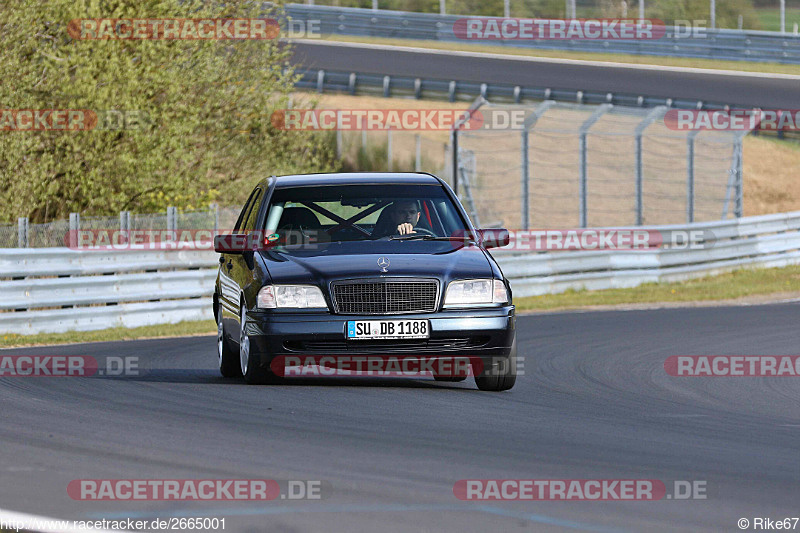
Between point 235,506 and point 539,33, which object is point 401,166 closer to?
point 539,33

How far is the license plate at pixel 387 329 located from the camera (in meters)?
9.62

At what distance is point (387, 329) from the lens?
31.6ft

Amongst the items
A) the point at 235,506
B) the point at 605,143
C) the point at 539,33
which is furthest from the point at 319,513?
the point at 539,33

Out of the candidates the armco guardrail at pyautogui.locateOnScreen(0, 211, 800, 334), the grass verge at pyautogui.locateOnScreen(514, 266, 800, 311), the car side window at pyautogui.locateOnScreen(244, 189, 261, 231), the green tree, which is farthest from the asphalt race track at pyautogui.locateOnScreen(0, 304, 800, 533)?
the green tree

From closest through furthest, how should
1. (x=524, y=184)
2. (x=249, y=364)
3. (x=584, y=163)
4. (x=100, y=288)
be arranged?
(x=249, y=364)
(x=100, y=288)
(x=524, y=184)
(x=584, y=163)

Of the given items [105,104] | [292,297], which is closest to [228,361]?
[292,297]

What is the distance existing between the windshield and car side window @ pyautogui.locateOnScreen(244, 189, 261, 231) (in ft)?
0.94

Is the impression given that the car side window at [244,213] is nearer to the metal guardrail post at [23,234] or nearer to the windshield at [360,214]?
the windshield at [360,214]

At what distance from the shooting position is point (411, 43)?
49.5 metres

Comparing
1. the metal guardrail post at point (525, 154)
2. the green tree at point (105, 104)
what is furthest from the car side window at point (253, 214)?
the metal guardrail post at point (525, 154)

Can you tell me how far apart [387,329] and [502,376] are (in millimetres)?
1057

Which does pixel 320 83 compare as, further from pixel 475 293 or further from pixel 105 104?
pixel 475 293

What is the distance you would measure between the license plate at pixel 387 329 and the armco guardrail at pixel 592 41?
114 feet

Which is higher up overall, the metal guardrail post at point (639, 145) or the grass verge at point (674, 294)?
the metal guardrail post at point (639, 145)
